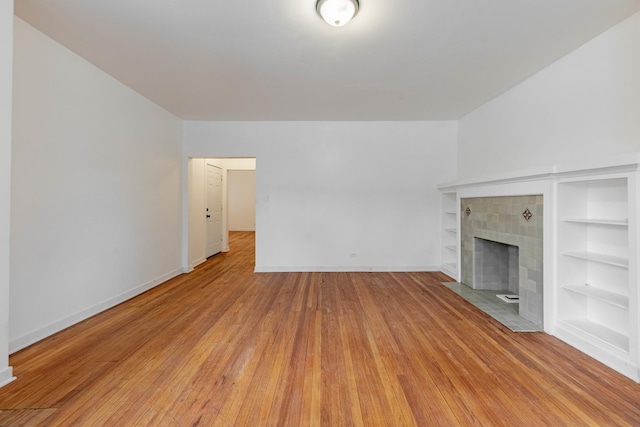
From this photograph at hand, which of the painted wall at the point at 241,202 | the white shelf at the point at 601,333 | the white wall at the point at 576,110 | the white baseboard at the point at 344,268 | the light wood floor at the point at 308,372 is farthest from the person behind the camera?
the painted wall at the point at 241,202

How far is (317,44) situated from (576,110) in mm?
2578

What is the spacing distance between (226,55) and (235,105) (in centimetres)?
138

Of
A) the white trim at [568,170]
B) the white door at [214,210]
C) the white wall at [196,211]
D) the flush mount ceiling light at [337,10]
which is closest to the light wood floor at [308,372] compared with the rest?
the white trim at [568,170]

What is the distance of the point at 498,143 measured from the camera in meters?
3.73

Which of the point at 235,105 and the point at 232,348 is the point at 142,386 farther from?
the point at 235,105

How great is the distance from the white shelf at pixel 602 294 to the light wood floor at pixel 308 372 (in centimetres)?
Answer: 48

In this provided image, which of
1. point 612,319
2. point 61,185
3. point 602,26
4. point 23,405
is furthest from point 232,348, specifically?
point 602,26

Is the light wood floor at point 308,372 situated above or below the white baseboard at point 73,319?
below

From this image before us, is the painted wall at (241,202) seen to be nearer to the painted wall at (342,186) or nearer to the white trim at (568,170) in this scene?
the painted wall at (342,186)

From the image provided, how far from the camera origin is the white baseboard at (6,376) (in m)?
1.71

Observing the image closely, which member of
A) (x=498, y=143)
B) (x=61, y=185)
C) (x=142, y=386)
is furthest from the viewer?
(x=498, y=143)

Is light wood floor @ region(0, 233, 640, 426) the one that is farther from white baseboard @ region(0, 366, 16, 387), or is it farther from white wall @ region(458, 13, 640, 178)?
white wall @ region(458, 13, 640, 178)

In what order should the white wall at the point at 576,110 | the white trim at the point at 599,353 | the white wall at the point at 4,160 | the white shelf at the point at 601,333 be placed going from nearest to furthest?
the white wall at the point at 4,160 < the white trim at the point at 599,353 < the white shelf at the point at 601,333 < the white wall at the point at 576,110

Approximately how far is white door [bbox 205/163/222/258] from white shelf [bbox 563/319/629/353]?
5.87 metres
